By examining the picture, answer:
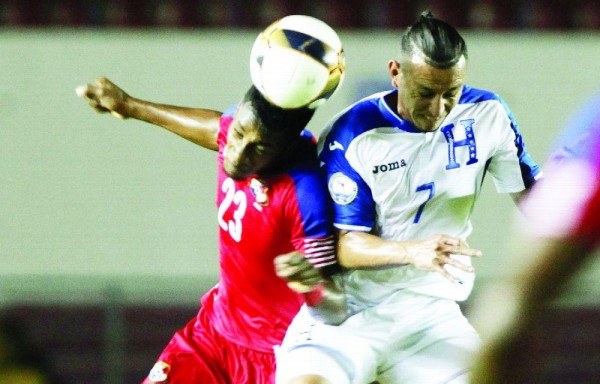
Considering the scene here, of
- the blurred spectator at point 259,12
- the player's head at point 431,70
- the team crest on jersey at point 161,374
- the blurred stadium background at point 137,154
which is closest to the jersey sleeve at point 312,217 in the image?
the player's head at point 431,70

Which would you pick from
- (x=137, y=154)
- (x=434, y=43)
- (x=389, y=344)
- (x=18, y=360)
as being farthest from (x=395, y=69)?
(x=137, y=154)

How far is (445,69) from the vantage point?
3.41 metres

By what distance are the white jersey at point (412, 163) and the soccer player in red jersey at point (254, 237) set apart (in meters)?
0.11

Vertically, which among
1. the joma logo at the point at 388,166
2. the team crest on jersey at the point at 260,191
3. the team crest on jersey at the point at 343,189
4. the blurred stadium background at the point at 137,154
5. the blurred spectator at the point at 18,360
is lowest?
the blurred stadium background at the point at 137,154

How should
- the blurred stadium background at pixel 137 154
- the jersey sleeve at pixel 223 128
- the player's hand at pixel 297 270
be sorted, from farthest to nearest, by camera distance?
the blurred stadium background at pixel 137 154 < the jersey sleeve at pixel 223 128 < the player's hand at pixel 297 270

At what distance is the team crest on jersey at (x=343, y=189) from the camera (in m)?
3.62

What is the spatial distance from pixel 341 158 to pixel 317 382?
2.47ft

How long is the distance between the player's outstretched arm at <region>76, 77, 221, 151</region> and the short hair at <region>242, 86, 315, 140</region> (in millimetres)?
456

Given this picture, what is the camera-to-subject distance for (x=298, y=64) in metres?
3.46

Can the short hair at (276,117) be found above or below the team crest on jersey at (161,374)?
→ above

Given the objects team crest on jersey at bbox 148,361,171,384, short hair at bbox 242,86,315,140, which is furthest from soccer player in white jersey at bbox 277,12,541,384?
team crest on jersey at bbox 148,361,171,384

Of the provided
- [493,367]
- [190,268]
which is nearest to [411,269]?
[493,367]

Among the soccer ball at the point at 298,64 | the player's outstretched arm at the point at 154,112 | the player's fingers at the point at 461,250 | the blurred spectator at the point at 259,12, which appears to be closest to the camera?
the player's fingers at the point at 461,250

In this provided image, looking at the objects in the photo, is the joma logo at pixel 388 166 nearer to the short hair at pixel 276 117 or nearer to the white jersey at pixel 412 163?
the white jersey at pixel 412 163
